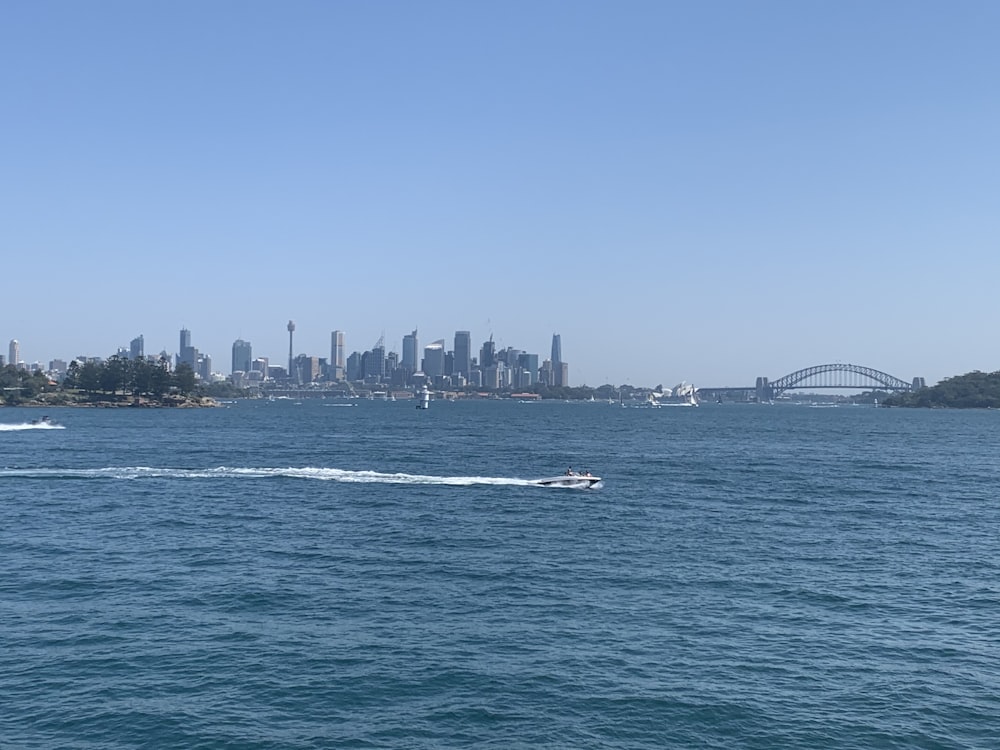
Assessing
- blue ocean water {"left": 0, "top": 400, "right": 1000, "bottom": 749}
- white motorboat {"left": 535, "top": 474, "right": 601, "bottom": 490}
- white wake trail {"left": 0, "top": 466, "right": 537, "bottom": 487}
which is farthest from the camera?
white wake trail {"left": 0, "top": 466, "right": 537, "bottom": 487}

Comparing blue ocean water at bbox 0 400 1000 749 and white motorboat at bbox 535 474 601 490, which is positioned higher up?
white motorboat at bbox 535 474 601 490

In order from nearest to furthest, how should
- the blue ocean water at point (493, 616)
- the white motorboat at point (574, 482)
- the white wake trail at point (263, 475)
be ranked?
the blue ocean water at point (493, 616), the white motorboat at point (574, 482), the white wake trail at point (263, 475)

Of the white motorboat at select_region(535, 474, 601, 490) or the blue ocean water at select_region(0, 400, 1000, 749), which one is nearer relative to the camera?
the blue ocean water at select_region(0, 400, 1000, 749)

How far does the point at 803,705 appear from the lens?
28.6 m

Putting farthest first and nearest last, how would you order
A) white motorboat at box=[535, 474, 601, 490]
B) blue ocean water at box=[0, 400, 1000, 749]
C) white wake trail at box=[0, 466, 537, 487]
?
1. white wake trail at box=[0, 466, 537, 487]
2. white motorboat at box=[535, 474, 601, 490]
3. blue ocean water at box=[0, 400, 1000, 749]

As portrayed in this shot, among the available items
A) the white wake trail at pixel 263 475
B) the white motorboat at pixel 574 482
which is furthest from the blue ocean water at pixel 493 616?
the white wake trail at pixel 263 475

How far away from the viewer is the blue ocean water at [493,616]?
1065 inches

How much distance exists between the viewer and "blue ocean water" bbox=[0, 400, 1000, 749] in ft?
88.7

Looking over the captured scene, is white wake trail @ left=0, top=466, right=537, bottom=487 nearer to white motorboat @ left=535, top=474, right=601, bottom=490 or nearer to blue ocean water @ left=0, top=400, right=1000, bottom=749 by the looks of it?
white motorboat @ left=535, top=474, right=601, bottom=490

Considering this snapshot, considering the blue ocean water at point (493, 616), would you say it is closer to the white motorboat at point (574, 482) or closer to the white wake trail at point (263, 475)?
the white motorboat at point (574, 482)

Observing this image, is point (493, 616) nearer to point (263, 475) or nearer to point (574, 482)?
point (574, 482)

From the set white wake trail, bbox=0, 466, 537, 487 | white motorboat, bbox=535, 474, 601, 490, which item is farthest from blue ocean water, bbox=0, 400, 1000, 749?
white wake trail, bbox=0, 466, 537, 487

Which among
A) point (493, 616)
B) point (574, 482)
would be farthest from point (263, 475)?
point (493, 616)

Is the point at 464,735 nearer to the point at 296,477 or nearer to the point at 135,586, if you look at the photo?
the point at 135,586
